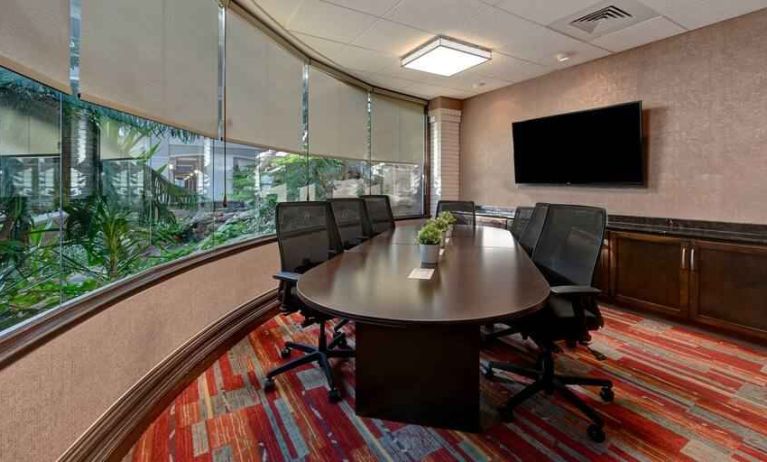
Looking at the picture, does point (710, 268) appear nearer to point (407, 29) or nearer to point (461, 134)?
point (407, 29)

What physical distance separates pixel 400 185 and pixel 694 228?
12.8 ft

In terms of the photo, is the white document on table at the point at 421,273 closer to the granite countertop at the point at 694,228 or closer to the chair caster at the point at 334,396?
the chair caster at the point at 334,396

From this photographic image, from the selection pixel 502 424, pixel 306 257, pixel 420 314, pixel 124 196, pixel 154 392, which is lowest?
pixel 502 424

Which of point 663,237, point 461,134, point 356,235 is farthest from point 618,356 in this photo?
point 461,134

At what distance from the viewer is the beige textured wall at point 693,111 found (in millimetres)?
3270

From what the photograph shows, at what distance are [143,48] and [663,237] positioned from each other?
4.38 metres

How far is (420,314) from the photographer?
1354 millimetres

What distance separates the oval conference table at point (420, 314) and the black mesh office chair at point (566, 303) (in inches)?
9.9

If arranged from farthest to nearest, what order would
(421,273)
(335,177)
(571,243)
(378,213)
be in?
(335,177) → (378,213) → (571,243) → (421,273)

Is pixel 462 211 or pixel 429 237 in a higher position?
pixel 462 211

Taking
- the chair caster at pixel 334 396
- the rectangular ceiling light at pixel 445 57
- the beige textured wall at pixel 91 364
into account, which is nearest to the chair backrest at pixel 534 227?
the rectangular ceiling light at pixel 445 57

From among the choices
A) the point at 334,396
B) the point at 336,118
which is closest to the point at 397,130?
the point at 336,118

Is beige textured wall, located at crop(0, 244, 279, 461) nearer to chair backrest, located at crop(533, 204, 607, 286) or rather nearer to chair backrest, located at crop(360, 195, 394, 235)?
chair backrest, located at crop(360, 195, 394, 235)

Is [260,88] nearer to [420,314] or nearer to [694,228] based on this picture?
[420,314]
